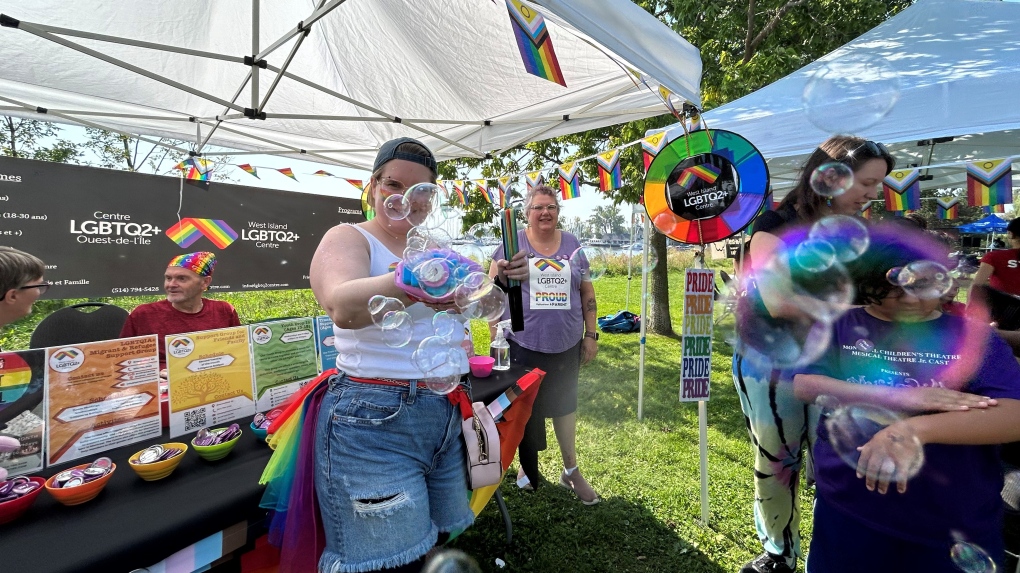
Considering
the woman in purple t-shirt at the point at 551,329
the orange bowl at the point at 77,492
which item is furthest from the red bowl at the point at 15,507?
the woman in purple t-shirt at the point at 551,329

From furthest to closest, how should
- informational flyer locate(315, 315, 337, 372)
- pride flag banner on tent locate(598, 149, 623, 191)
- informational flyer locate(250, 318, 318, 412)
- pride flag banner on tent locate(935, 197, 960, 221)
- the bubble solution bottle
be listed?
pride flag banner on tent locate(935, 197, 960, 221), pride flag banner on tent locate(598, 149, 623, 191), the bubble solution bottle, informational flyer locate(315, 315, 337, 372), informational flyer locate(250, 318, 318, 412)

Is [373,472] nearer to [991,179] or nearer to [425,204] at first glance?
[425,204]

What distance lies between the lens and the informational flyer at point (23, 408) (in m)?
1.29

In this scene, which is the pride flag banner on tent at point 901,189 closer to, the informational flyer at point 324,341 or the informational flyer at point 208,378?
the informational flyer at point 324,341

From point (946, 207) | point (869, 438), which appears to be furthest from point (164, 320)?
point (946, 207)

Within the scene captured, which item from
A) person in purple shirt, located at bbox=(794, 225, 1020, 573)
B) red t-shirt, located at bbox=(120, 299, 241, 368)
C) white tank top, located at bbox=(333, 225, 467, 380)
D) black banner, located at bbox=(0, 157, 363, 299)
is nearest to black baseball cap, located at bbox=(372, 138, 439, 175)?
white tank top, located at bbox=(333, 225, 467, 380)

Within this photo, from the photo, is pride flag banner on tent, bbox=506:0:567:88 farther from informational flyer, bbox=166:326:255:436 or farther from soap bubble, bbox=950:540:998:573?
soap bubble, bbox=950:540:998:573

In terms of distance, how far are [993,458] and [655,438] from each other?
284 centimetres

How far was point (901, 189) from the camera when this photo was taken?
5090 millimetres

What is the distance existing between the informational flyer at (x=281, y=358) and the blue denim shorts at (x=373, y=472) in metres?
0.96

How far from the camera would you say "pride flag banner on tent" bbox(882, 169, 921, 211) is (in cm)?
505

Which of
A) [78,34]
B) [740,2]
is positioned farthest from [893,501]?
[740,2]

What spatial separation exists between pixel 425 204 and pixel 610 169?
406cm

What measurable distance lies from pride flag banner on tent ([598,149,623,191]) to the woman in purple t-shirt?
2.20 meters
